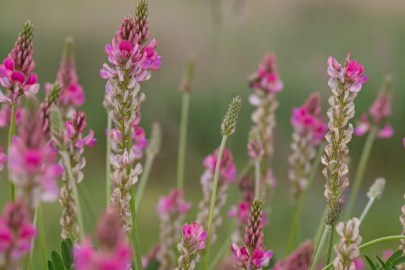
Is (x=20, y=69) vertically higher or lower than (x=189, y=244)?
higher

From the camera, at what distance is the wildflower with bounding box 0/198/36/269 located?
0.49 m

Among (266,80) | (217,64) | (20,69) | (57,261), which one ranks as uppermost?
(217,64)

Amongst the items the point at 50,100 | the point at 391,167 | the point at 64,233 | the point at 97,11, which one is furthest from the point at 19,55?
the point at 97,11

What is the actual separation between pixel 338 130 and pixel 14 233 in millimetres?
426

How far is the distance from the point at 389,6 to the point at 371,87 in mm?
1125

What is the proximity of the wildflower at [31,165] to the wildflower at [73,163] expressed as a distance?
→ 0.31 m

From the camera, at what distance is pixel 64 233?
36.0 inches

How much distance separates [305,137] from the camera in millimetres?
1489

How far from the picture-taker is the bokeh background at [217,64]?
13.5 ft

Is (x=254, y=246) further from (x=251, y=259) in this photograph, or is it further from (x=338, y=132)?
(x=338, y=132)

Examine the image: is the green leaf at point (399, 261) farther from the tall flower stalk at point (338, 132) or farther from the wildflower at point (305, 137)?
the wildflower at point (305, 137)

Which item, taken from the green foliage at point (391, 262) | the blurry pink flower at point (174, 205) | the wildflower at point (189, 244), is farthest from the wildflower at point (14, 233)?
the blurry pink flower at point (174, 205)

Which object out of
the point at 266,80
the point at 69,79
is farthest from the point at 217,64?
the point at 69,79

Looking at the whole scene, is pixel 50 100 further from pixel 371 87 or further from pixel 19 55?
pixel 371 87
